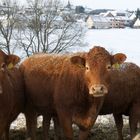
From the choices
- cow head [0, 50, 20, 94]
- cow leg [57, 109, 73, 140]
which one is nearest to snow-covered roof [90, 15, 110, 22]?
cow leg [57, 109, 73, 140]

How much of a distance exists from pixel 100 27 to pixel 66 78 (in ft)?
168

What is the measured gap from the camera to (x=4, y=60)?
7.44 m

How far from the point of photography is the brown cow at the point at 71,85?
7422 mm

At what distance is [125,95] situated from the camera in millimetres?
9078

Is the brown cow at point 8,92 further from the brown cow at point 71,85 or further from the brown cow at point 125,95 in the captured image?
the brown cow at point 125,95

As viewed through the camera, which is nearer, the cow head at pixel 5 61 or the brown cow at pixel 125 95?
the cow head at pixel 5 61

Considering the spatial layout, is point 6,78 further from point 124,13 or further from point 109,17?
point 124,13

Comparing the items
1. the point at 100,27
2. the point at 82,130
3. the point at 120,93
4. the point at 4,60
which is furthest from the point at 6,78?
the point at 100,27

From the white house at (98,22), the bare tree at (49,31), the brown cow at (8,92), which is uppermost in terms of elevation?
the brown cow at (8,92)

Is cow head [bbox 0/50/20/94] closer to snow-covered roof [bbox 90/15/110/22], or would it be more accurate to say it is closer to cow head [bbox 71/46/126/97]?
cow head [bbox 71/46/126/97]

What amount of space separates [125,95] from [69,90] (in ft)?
5.62

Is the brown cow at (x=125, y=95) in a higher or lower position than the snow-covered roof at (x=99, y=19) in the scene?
higher

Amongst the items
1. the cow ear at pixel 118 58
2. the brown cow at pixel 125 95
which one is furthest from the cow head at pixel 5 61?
the brown cow at pixel 125 95

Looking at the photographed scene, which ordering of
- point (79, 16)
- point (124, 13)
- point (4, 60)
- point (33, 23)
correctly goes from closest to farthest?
point (4, 60) < point (33, 23) < point (79, 16) < point (124, 13)
